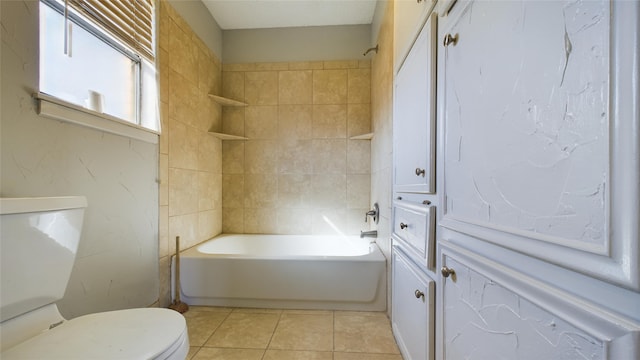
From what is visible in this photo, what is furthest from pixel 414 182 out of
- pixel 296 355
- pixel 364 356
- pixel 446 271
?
pixel 296 355

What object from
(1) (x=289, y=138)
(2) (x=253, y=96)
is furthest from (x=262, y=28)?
(1) (x=289, y=138)

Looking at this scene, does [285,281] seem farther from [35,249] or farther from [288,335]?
[35,249]

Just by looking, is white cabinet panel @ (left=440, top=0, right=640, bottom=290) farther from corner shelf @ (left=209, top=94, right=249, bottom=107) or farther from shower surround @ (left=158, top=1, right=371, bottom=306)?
corner shelf @ (left=209, top=94, right=249, bottom=107)

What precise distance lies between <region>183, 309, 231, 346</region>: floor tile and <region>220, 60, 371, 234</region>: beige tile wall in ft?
3.12

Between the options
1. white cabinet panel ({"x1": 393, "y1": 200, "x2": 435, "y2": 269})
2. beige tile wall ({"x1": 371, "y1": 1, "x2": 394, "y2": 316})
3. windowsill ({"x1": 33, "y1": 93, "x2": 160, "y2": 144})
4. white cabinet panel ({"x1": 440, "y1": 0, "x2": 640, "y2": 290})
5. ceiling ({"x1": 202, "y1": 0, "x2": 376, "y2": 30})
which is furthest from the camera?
ceiling ({"x1": 202, "y1": 0, "x2": 376, "y2": 30})

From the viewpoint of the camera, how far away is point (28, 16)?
3.19ft

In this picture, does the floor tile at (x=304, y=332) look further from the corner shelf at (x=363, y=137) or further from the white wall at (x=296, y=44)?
the white wall at (x=296, y=44)

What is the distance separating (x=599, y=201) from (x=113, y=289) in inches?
74.0

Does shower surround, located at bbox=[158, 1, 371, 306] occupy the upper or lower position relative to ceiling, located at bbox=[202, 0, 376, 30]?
Answer: lower

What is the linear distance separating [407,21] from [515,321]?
4.22 ft

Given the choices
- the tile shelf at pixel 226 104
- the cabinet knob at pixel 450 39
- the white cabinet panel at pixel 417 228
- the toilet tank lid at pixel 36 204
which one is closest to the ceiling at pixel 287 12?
the tile shelf at pixel 226 104

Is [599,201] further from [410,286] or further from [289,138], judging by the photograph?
[289,138]

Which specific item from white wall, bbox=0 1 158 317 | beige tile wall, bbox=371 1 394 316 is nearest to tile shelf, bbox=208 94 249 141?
white wall, bbox=0 1 158 317

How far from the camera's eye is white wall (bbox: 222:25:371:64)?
2562 mm
